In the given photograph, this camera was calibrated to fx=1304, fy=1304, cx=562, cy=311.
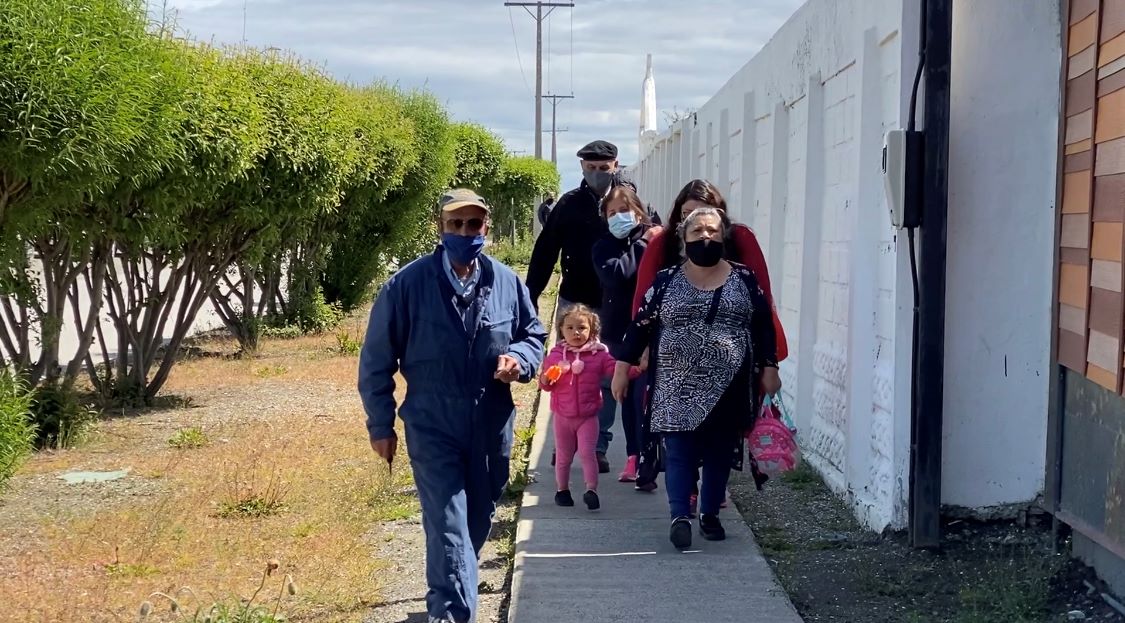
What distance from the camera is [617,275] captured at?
22.0 feet

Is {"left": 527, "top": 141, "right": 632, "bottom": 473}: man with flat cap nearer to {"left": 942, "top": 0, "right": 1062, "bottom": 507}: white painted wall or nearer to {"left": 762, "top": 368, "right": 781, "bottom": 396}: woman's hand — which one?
{"left": 762, "top": 368, "right": 781, "bottom": 396}: woman's hand

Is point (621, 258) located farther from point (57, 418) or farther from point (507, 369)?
point (57, 418)

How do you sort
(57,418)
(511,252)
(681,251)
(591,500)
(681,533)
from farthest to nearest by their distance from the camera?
(511,252), (57,418), (591,500), (681,251), (681,533)

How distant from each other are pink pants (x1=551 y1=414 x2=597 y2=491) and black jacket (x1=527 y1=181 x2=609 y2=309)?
0.87m

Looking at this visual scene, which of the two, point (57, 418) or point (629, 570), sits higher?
point (57, 418)

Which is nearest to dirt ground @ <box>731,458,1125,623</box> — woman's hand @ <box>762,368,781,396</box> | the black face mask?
woman's hand @ <box>762,368,781,396</box>

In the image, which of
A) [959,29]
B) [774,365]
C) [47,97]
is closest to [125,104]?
[47,97]

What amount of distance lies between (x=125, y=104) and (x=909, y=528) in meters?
4.71

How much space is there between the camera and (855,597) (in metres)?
5.25

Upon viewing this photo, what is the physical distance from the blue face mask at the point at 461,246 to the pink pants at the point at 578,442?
1941mm

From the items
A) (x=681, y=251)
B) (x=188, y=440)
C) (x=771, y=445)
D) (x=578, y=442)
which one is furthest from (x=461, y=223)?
(x=188, y=440)

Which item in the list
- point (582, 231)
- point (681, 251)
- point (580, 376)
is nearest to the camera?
point (681, 251)

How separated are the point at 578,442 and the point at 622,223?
1.14m

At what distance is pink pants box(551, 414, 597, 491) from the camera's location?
6629mm
